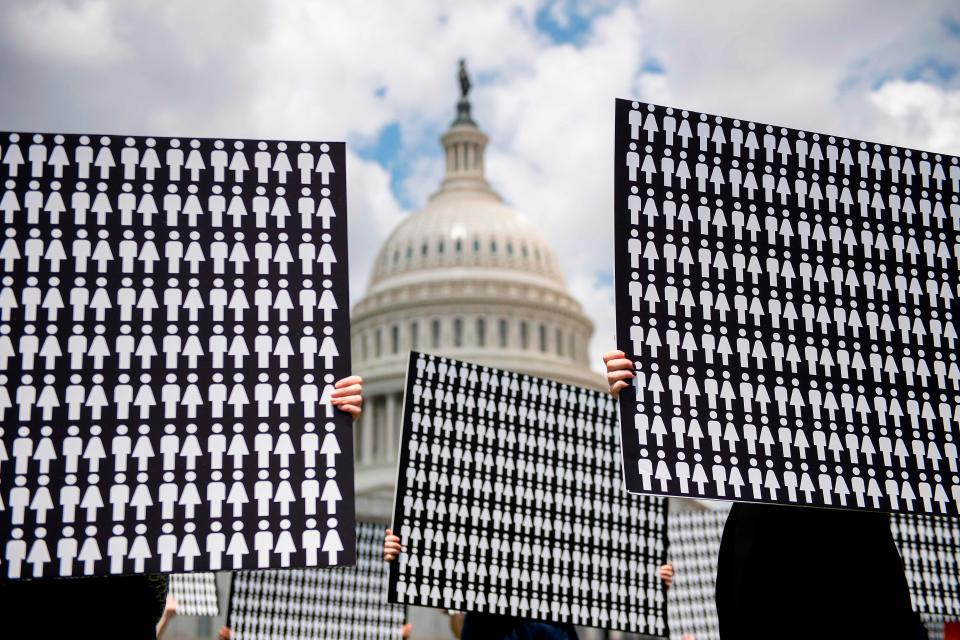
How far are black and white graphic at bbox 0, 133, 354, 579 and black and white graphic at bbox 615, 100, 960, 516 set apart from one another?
182 cm

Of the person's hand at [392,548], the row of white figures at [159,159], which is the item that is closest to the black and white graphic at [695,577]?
the person's hand at [392,548]

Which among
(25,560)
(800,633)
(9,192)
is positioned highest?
(9,192)

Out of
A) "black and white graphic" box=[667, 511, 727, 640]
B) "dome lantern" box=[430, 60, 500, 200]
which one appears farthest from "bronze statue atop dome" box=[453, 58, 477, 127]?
"black and white graphic" box=[667, 511, 727, 640]

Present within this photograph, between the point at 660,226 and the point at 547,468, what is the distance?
5.11 metres

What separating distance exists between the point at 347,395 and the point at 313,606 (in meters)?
6.63

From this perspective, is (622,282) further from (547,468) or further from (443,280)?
(443,280)

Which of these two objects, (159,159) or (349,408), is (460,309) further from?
(349,408)

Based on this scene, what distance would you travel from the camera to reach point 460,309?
347ft

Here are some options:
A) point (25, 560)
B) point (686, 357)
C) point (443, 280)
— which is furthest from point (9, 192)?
point (443, 280)

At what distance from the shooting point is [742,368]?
712 centimetres

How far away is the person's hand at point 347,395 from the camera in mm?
6840

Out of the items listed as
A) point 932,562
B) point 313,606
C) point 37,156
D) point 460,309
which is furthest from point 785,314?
point 460,309

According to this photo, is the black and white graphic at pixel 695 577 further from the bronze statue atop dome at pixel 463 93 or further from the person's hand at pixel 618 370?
the bronze statue atop dome at pixel 463 93

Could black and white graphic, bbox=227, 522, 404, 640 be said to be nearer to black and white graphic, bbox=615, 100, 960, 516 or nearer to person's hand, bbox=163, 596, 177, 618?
person's hand, bbox=163, 596, 177, 618
